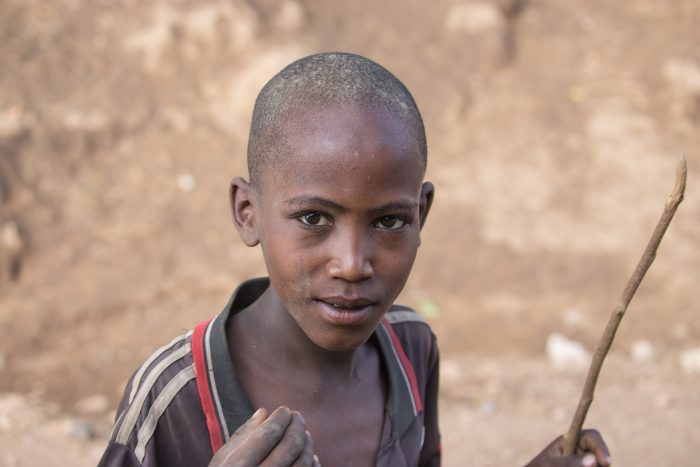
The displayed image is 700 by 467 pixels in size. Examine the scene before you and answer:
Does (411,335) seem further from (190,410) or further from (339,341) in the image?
(190,410)

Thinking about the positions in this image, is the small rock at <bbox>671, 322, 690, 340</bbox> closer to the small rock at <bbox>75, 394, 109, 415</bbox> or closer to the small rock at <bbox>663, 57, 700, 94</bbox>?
the small rock at <bbox>663, 57, 700, 94</bbox>

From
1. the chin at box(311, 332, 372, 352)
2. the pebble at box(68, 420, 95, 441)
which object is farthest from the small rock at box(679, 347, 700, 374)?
the chin at box(311, 332, 372, 352)

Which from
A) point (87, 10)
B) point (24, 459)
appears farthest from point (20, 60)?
point (24, 459)

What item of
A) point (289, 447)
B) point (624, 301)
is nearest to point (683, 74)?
point (624, 301)

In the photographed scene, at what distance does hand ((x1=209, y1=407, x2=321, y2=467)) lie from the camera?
119cm

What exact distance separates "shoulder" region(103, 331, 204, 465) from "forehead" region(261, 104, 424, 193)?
41 centimetres

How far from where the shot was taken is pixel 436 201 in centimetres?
533

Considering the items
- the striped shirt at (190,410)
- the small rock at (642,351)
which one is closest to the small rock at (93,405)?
the striped shirt at (190,410)

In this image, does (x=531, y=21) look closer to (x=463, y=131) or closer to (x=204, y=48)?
(x=463, y=131)

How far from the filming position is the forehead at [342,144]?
1337 millimetres

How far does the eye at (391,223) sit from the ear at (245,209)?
0.27 meters

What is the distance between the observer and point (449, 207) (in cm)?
540

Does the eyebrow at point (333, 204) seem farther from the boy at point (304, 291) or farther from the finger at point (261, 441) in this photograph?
the finger at point (261, 441)

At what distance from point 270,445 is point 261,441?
0.06 ft
